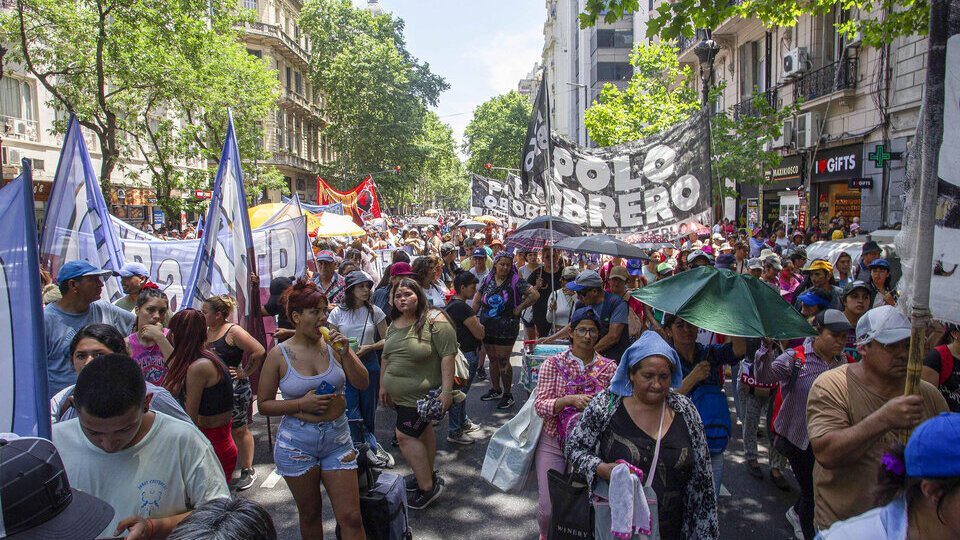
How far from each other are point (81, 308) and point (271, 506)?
193cm

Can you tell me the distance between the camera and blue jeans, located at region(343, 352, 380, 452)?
529 centimetres

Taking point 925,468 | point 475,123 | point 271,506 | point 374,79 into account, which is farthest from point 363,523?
point 475,123

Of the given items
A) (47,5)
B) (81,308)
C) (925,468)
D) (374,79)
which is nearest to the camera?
(925,468)

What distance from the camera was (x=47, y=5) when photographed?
50.4 ft

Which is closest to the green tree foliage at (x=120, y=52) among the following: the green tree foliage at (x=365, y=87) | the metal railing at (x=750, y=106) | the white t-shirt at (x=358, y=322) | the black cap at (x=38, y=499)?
the white t-shirt at (x=358, y=322)

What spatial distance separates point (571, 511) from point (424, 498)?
193cm

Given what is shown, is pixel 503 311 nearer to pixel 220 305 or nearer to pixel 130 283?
pixel 220 305

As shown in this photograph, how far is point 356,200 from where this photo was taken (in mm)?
20281

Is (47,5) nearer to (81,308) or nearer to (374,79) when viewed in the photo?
(81,308)

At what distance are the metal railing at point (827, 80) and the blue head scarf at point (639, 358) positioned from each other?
1601 centimetres

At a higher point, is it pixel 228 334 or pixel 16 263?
pixel 16 263

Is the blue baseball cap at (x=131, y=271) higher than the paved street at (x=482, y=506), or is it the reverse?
the blue baseball cap at (x=131, y=271)

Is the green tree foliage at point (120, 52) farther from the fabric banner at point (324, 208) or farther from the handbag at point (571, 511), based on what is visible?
the handbag at point (571, 511)

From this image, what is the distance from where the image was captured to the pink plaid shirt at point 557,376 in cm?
379
